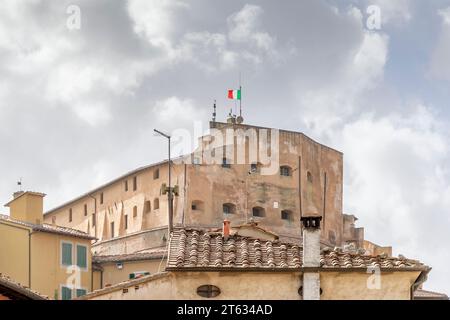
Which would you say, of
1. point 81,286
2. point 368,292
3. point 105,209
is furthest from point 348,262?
point 105,209

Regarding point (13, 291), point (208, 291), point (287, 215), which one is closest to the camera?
point (208, 291)

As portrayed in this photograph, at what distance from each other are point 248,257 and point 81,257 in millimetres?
27739

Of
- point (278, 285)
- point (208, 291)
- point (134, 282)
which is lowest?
point (208, 291)

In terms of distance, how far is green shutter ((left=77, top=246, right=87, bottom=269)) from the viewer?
A: 48631mm

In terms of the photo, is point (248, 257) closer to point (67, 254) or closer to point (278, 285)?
point (278, 285)

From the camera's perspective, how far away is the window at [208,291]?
69.4 feet

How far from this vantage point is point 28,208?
47.0 m

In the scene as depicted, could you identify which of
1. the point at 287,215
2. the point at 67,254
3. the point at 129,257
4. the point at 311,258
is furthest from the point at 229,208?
the point at 311,258

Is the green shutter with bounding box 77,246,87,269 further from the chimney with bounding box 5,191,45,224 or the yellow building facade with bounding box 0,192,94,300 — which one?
the chimney with bounding box 5,191,45,224

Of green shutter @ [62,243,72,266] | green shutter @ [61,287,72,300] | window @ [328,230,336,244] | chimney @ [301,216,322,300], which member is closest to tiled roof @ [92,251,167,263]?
green shutter @ [62,243,72,266]

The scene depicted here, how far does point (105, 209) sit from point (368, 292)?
162 ft

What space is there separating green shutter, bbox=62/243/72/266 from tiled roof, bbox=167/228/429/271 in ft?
78.3

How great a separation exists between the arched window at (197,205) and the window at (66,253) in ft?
58.1

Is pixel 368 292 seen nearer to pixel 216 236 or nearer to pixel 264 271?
pixel 264 271
